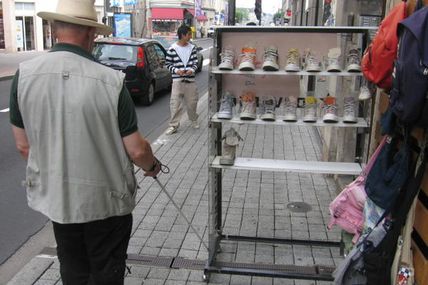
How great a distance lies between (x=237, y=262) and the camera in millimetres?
3957

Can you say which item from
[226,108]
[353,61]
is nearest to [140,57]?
[226,108]

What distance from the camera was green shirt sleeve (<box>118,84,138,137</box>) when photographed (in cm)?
245

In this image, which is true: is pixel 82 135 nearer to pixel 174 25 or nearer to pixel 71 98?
pixel 71 98

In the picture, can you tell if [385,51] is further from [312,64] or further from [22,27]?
[22,27]

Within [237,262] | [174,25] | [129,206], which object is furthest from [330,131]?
[174,25]

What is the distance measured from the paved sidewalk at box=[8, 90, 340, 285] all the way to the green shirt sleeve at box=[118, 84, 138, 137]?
1609 mm

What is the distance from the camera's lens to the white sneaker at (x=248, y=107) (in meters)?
3.46

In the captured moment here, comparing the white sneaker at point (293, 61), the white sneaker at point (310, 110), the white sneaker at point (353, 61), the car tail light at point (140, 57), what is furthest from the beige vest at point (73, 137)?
the car tail light at point (140, 57)

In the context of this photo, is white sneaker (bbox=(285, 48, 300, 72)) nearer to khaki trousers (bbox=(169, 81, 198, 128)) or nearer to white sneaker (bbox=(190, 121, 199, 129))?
khaki trousers (bbox=(169, 81, 198, 128))

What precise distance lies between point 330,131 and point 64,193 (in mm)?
4482

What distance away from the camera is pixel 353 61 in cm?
335

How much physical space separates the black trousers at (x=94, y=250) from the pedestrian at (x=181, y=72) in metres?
6.15

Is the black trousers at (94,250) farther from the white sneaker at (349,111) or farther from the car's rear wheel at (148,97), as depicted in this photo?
the car's rear wheel at (148,97)

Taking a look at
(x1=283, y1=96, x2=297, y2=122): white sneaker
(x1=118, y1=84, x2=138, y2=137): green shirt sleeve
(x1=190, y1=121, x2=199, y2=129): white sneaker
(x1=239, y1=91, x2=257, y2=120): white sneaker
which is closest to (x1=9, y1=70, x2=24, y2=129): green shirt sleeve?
(x1=118, y1=84, x2=138, y2=137): green shirt sleeve
